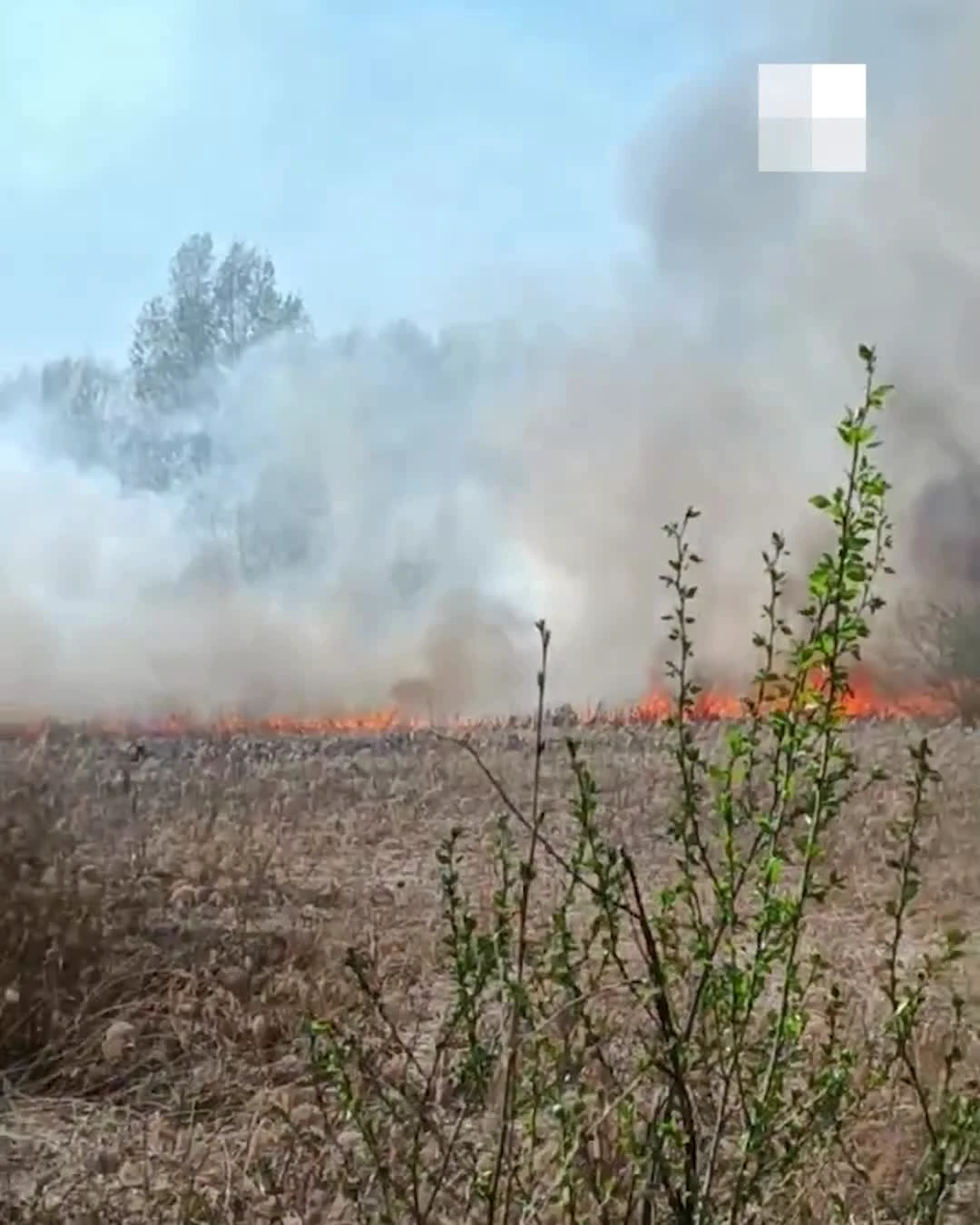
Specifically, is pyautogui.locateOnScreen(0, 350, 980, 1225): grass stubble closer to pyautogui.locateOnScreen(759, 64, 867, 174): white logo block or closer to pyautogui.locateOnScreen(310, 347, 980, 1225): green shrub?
pyautogui.locateOnScreen(310, 347, 980, 1225): green shrub

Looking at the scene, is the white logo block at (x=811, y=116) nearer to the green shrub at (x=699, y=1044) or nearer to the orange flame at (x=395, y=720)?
the orange flame at (x=395, y=720)

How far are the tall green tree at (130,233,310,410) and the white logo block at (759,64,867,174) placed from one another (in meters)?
1.38

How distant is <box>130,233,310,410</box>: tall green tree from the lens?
3.66m

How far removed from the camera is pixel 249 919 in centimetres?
222

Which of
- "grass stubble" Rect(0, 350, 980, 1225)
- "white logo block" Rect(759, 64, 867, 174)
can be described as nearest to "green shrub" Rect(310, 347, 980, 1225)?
"grass stubble" Rect(0, 350, 980, 1225)

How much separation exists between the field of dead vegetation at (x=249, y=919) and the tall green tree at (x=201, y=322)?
115cm

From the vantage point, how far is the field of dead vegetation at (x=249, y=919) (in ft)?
4.48

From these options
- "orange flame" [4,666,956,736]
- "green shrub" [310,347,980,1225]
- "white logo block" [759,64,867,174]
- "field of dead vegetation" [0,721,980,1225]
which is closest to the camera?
"green shrub" [310,347,980,1225]

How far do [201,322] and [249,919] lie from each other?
7.05 ft

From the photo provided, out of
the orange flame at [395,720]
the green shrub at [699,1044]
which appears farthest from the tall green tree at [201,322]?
the green shrub at [699,1044]

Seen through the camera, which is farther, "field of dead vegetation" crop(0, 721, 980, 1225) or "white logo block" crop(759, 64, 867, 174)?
"white logo block" crop(759, 64, 867, 174)

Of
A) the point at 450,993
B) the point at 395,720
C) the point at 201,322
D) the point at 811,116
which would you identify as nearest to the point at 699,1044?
the point at 450,993

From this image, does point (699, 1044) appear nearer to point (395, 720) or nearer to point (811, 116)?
point (811, 116)

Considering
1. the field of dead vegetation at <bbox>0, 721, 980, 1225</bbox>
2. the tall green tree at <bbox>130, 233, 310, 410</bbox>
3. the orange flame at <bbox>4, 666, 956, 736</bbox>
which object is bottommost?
the field of dead vegetation at <bbox>0, 721, 980, 1225</bbox>
